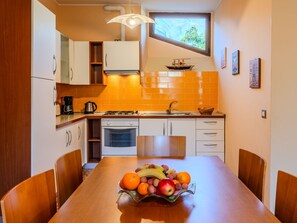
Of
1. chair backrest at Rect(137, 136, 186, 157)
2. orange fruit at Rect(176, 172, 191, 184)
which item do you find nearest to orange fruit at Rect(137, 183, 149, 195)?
orange fruit at Rect(176, 172, 191, 184)

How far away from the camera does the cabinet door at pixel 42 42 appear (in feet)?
8.45

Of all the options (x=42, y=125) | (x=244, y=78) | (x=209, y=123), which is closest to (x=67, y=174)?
(x=42, y=125)

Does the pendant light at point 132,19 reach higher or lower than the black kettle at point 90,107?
higher

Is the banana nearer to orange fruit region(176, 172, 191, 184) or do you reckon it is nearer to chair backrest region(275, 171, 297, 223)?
orange fruit region(176, 172, 191, 184)

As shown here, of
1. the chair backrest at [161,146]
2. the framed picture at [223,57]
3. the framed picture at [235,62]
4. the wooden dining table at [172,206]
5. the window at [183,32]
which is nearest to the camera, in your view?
the wooden dining table at [172,206]

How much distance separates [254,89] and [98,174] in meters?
1.98

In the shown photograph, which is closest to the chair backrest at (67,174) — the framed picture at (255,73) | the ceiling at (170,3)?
the framed picture at (255,73)

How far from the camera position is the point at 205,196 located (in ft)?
4.47

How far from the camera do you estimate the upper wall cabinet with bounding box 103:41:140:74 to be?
15.1ft

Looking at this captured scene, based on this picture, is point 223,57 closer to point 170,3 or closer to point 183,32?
point 183,32

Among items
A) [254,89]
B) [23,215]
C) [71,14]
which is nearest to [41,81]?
[23,215]

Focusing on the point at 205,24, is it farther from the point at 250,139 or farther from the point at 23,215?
the point at 23,215

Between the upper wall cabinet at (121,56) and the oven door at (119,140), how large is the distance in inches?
38.1

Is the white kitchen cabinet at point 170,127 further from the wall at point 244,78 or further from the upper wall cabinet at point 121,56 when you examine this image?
the upper wall cabinet at point 121,56
